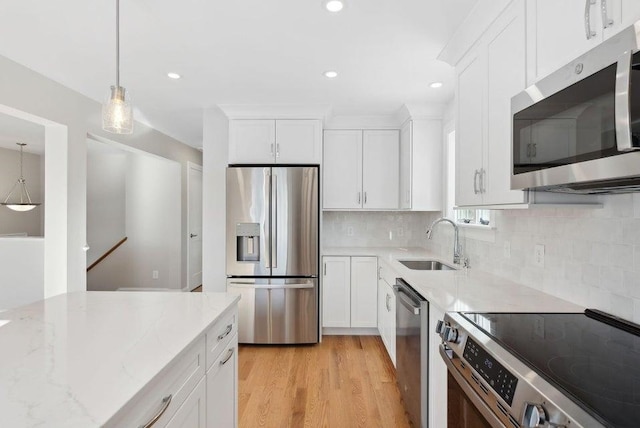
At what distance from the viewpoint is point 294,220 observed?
11.1 ft

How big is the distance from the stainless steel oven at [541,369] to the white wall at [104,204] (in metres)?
5.82

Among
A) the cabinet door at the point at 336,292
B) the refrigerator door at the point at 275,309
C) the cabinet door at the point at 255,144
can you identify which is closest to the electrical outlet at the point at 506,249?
the cabinet door at the point at 336,292

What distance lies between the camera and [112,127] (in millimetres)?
1652

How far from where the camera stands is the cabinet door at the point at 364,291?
360 cm

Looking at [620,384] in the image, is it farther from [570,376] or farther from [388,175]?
[388,175]

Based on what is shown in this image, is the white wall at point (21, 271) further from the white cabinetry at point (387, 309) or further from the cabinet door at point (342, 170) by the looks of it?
the white cabinetry at point (387, 309)

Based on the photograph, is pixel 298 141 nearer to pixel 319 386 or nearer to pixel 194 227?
pixel 319 386

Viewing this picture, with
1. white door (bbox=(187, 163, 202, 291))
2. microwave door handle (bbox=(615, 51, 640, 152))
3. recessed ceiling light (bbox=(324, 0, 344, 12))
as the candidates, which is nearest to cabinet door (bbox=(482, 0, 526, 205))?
microwave door handle (bbox=(615, 51, 640, 152))

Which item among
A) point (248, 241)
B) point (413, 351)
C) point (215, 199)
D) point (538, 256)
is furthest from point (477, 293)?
point (215, 199)

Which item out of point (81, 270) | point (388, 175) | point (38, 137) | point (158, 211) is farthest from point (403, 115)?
point (38, 137)

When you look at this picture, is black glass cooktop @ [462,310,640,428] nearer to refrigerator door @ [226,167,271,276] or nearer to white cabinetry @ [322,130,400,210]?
refrigerator door @ [226,167,271,276]

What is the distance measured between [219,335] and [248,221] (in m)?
1.90

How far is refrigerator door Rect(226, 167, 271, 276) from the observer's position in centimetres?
338

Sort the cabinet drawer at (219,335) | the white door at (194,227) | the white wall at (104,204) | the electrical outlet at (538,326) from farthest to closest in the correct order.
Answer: the white wall at (104,204) → the white door at (194,227) → the cabinet drawer at (219,335) → the electrical outlet at (538,326)
